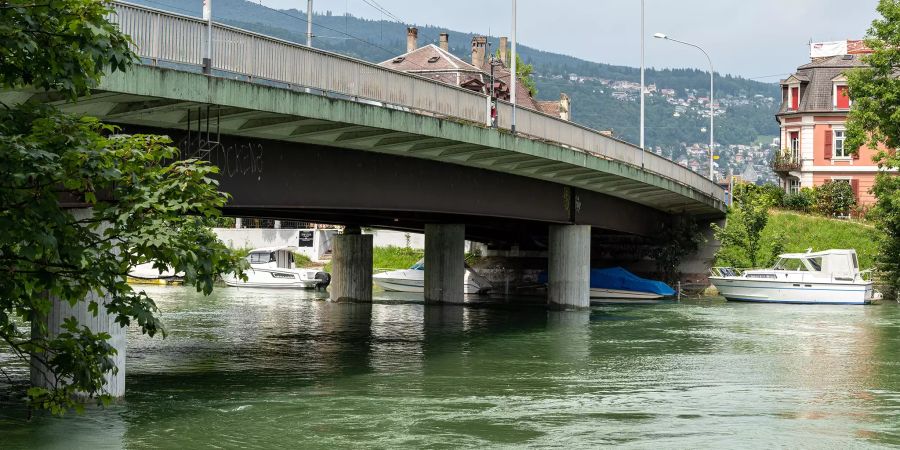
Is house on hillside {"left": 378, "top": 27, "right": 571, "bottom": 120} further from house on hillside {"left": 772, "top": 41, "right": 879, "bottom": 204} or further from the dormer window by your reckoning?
the dormer window

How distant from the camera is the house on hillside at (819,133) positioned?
7806 cm

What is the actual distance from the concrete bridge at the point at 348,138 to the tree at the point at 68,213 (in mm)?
3702

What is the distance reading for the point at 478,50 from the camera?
9175 cm

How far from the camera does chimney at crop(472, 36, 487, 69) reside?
9125 centimetres

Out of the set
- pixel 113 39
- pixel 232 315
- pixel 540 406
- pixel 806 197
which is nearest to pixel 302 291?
pixel 232 315

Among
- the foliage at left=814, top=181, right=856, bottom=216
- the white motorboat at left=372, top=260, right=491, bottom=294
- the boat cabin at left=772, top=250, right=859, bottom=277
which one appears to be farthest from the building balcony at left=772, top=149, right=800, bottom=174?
the white motorboat at left=372, top=260, right=491, bottom=294

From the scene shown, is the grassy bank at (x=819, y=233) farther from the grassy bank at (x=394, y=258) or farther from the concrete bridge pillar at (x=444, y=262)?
the grassy bank at (x=394, y=258)

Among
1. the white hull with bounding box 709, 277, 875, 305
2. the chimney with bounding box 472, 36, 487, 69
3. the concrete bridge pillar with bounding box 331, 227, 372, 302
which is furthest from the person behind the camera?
the chimney with bounding box 472, 36, 487, 69

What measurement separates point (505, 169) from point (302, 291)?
33.4 m

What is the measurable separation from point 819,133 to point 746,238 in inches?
765

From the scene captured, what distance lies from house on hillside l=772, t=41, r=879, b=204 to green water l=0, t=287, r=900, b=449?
36.5 meters

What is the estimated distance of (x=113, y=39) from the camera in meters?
11.8

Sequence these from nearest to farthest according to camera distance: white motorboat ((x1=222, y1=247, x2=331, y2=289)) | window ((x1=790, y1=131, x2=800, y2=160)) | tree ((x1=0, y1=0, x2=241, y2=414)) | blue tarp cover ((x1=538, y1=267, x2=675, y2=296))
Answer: tree ((x1=0, y1=0, x2=241, y2=414)) → blue tarp cover ((x1=538, y1=267, x2=675, y2=296)) → white motorboat ((x1=222, y1=247, x2=331, y2=289)) → window ((x1=790, y1=131, x2=800, y2=160))

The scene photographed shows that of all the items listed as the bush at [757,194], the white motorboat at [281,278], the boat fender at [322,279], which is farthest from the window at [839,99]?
the boat fender at [322,279]
